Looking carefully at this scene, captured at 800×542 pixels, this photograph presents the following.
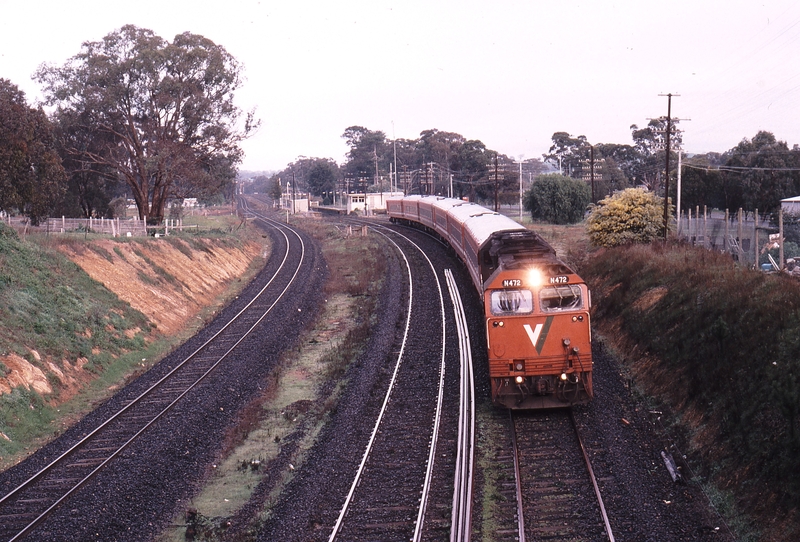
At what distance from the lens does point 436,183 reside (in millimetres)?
117562

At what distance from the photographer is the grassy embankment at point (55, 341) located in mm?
17656

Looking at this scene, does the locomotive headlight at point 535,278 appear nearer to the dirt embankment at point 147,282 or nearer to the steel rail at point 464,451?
the steel rail at point 464,451

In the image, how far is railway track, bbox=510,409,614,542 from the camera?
36.8 ft

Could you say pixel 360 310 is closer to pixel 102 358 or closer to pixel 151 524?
pixel 102 358

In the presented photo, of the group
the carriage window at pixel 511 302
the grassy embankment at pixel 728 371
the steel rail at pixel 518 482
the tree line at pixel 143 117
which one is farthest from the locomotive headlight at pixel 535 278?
the tree line at pixel 143 117

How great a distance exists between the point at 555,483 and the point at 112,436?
10.4 metres

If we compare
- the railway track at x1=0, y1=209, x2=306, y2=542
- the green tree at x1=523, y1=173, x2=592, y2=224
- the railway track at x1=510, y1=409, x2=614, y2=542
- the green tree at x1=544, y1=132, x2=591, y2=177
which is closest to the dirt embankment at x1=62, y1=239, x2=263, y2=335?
the railway track at x1=0, y1=209, x2=306, y2=542

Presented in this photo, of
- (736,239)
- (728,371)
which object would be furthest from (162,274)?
(728,371)

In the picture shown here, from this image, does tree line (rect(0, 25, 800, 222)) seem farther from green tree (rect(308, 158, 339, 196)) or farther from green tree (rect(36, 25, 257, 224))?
green tree (rect(308, 158, 339, 196))

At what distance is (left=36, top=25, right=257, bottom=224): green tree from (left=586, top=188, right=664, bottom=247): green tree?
98.3ft

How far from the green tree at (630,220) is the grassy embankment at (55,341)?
19839mm

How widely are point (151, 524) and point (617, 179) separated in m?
84.6

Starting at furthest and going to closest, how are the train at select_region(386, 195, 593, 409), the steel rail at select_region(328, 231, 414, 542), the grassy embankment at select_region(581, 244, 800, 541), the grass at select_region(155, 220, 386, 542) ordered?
the train at select_region(386, 195, 593, 409)
the grass at select_region(155, 220, 386, 542)
the steel rail at select_region(328, 231, 414, 542)
the grassy embankment at select_region(581, 244, 800, 541)

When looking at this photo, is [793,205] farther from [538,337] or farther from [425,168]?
[425,168]
